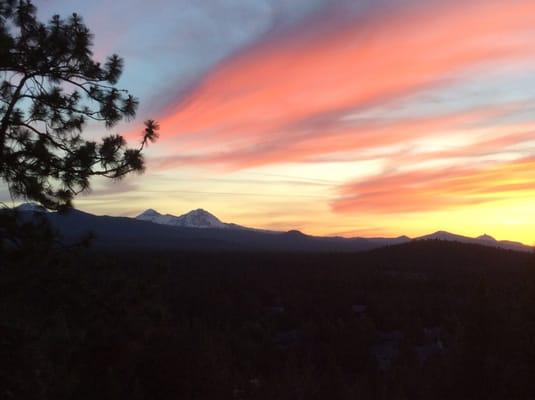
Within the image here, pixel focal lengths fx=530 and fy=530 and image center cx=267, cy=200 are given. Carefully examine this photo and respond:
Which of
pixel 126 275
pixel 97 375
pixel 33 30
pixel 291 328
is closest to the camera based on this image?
pixel 33 30

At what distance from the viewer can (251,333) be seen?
55.1 meters

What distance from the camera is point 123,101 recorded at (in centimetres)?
855

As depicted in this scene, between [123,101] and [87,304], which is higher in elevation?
[123,101]

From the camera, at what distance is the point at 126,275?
9156mm

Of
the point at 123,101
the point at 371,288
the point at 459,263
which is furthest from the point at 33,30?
the point at 459,263

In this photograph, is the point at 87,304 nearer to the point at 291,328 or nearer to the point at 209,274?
the point at 291,328

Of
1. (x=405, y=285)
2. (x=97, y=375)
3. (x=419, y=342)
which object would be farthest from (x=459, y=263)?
(x=97, y=375)

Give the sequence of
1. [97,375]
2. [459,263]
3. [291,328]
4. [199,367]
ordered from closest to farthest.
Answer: [97,375] → [199,367] → [291,328] → [459,263]

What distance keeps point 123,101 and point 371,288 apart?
71398mm

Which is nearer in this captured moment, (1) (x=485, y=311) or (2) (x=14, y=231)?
(2) (x=14, y=231)

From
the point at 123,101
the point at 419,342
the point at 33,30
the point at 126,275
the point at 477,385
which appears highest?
the point at 33,30

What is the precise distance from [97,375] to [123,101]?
10962 millimetres

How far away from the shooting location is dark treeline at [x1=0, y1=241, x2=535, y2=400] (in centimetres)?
820

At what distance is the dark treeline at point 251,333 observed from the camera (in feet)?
26.9
